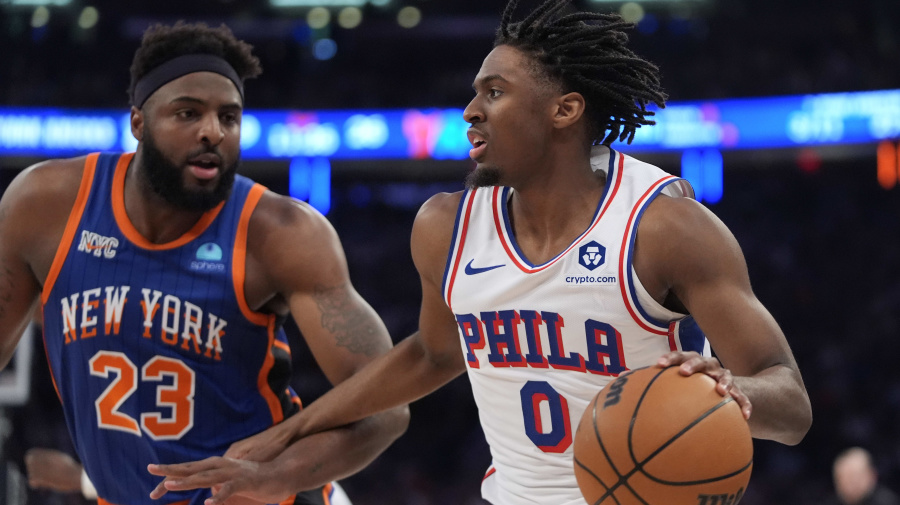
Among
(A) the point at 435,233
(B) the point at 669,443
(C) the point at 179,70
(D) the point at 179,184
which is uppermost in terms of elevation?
(C) the point at 179,70

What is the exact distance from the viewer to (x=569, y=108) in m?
2.85

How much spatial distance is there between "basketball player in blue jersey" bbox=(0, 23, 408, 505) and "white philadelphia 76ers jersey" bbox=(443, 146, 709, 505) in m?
0.60

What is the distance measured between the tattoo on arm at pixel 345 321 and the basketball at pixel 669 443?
1260 millimetres

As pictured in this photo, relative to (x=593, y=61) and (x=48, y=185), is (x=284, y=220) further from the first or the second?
(x=593, y=61)

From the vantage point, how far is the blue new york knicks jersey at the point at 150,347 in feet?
10.5

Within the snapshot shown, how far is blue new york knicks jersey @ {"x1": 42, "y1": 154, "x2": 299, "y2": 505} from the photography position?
3.20 meters

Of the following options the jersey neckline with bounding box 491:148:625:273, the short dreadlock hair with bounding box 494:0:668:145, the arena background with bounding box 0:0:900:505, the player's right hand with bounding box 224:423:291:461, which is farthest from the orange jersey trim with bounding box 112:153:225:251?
the arena background with bounding box 0:0:900:505

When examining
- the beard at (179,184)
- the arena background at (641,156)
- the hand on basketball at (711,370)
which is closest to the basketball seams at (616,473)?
the hand on basketball at (711,370)

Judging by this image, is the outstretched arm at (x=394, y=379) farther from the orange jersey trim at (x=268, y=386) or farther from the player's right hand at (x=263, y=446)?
the orange jersey trim at (x=268, y=386)

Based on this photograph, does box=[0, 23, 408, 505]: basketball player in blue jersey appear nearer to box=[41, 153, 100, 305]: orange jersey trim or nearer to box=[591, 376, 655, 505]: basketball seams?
box=[41, 153, 100, 305]: orange jersey trim

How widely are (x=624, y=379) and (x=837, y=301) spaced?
1391 cm

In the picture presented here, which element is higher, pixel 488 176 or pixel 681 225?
pixel 488 176

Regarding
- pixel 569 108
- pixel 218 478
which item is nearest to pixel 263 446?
pixel 218 478

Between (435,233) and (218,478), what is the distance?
95cm
